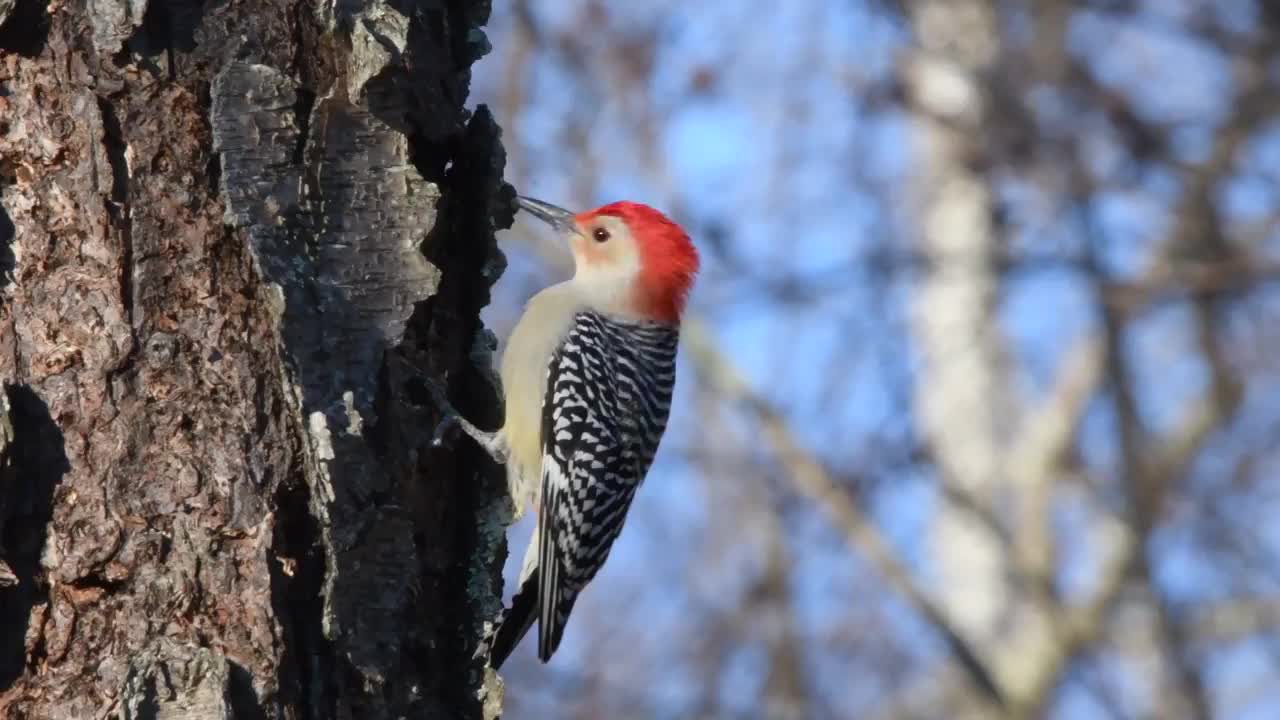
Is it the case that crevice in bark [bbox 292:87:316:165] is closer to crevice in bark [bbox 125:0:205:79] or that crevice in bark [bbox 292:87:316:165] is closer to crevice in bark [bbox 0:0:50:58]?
crevice in bark [bbox 125:0:205:79]

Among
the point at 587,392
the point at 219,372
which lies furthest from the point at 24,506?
the point at 587,392

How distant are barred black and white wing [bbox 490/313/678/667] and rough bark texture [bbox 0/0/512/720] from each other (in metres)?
1.39

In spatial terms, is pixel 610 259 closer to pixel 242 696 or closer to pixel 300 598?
pixel 300 598

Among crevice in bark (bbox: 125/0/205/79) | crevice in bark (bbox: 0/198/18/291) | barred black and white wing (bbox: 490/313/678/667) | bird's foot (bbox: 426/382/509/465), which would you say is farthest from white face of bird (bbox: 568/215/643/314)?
crevice in bark (bbox: 0/198/18/291)

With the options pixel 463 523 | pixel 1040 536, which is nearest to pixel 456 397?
pixel 463 523

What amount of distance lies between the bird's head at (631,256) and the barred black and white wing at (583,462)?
0.38 m

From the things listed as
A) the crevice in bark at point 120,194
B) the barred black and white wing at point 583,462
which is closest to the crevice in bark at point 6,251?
the crevice in bark at point 120,194

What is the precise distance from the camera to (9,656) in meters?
2.48

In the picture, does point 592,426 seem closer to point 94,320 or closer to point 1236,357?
point 94,320

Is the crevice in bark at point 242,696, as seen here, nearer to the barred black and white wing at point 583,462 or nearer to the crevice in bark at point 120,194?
the crevice in bark at point 120,194

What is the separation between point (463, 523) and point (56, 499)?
2.31 ft

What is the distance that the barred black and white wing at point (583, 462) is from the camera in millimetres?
4254

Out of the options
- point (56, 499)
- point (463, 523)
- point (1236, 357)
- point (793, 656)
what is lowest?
point (56, 499)

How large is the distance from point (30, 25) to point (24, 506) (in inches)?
30.5
